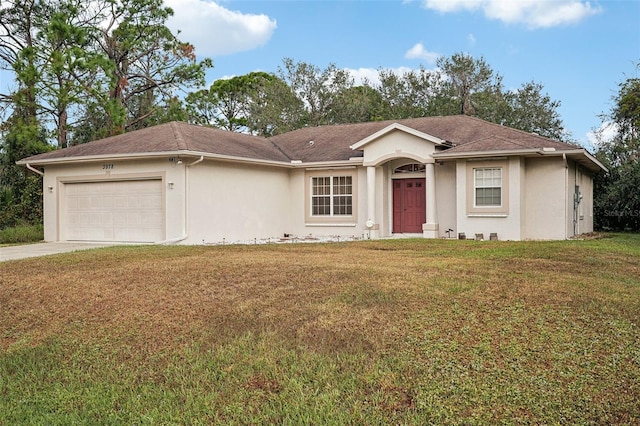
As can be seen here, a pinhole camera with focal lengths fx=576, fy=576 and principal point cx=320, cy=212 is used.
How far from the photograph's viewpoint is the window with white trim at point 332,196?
20.0 m

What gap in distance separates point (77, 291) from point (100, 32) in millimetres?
→ 28218

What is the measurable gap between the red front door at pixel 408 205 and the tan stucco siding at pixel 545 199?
3.40 m

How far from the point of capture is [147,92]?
35094mm

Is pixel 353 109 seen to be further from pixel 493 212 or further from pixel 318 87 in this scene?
pixel 493 212

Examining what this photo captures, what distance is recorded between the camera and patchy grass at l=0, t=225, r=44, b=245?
65.5 feet

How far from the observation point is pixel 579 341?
5.56 m

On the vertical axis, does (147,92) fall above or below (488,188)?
above

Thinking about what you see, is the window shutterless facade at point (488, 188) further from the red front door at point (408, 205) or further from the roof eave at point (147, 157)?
the roof eave at point (147, 157)

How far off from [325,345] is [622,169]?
22.9 meters

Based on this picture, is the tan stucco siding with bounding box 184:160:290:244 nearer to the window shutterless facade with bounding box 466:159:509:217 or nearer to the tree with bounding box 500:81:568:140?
the window shutterless facade with bounding box 466:159:509:217

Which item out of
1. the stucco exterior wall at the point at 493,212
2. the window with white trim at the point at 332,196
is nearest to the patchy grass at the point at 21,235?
the window with white trim at the point at 332,196

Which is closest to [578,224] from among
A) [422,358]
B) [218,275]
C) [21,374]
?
[218,275]

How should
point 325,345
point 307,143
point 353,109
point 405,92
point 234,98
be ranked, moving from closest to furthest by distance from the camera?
point 325,345, point 307,143, point 353,109, point 405,92, point 234,98

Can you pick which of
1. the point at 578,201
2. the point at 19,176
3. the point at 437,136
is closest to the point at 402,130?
the point at 437,136
